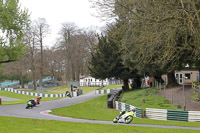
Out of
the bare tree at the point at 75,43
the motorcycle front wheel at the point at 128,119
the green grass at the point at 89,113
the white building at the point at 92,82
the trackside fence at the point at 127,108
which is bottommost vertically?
the green grass at the point at 89,113

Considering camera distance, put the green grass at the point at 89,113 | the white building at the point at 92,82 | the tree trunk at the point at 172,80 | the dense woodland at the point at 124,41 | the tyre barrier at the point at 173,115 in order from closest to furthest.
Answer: the dense woodland at the point at 124,41
the tyre barrier at the point at 173,115
the green grass at the point at 89,113
the tree trunk at the point at 172,80
the white building at the point at 92,82

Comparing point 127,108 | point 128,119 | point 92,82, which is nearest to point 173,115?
point 128,119

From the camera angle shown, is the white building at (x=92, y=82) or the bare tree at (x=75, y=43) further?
the bare tree at (x=75, y=43)

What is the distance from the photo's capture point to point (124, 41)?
24891mm

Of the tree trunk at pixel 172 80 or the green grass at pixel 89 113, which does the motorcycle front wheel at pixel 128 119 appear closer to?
the green grass at pixel 89 113

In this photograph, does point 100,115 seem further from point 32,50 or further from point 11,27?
point 32,50

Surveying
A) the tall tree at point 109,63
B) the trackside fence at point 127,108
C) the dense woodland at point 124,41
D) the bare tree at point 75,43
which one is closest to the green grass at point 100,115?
the trackside fence at point 127,108

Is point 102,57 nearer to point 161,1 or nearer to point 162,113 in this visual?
point 162,113

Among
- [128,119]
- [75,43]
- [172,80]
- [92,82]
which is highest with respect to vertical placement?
[75,43]

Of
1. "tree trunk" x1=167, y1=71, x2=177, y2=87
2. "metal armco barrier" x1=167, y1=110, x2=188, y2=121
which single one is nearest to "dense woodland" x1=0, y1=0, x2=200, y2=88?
"tree trunk" x1=167, y1=71, x2=177, y2=87

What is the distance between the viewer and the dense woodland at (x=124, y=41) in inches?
650

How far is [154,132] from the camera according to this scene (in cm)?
1349

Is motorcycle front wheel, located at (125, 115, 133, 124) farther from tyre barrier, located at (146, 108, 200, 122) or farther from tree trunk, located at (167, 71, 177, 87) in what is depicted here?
tree trunk, located at (167, 71, 177, 87)

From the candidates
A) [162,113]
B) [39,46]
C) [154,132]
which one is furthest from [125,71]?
[39,46]
